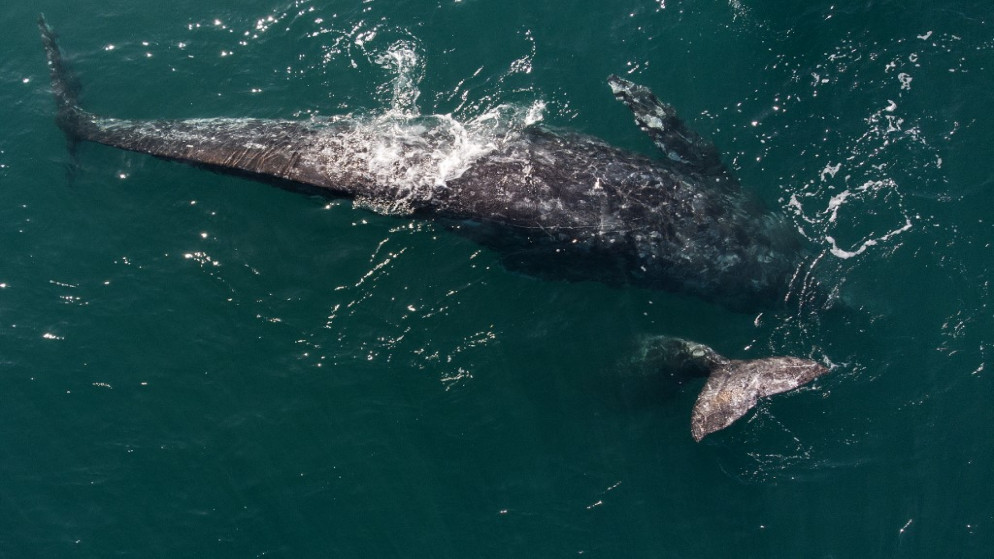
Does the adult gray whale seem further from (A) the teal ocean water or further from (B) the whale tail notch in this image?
(A) the teal ocean water

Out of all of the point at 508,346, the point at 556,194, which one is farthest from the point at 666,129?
the point at 508,346

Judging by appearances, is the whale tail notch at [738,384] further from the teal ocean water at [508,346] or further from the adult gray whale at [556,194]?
the teal ocean water at [508,346]

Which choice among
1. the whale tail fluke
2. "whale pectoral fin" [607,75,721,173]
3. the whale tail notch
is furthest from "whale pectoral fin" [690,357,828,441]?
the whale tail fluke

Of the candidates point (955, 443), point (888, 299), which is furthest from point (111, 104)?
point (955, 443)

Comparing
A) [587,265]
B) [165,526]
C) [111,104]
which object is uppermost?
[111,104]

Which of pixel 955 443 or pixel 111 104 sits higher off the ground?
pixel 111 104

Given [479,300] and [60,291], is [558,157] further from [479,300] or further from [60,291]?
[60,291]
